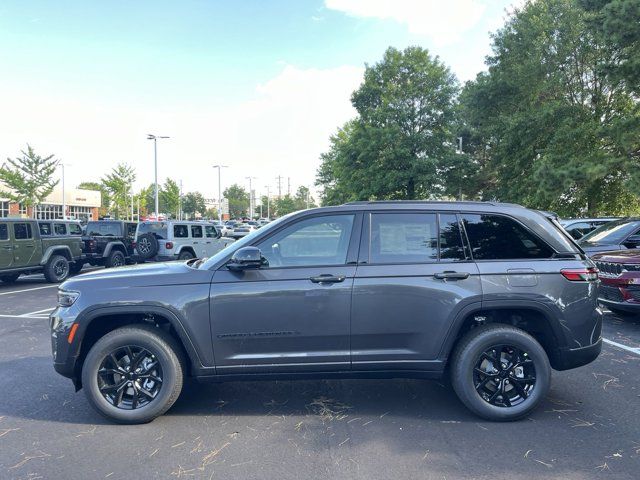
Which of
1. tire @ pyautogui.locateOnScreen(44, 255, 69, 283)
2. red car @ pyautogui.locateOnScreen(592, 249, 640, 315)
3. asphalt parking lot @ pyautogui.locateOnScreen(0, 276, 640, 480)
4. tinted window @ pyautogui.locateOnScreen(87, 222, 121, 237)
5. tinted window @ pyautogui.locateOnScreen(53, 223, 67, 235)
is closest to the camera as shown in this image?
asphalt parking lot @ pyautogui.locateOnScreen(0, 276, 640, 480)

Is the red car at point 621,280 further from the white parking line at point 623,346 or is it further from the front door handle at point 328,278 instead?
the front door handle at point 328,278

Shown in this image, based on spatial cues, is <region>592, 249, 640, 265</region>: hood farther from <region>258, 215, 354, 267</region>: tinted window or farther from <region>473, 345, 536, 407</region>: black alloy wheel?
<region>258, 215, 354, 267</region>: tinted window

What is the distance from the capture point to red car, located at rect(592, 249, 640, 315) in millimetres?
7055

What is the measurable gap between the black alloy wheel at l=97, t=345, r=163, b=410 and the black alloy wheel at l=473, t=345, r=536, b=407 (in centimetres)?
277

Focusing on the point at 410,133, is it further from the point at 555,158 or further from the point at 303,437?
the point at 303,437

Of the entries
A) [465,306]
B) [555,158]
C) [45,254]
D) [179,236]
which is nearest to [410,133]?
[555,158]

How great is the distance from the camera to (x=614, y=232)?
9.59m

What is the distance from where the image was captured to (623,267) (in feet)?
23.5

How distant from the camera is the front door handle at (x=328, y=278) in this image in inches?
155

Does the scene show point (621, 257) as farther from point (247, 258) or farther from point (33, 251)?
point (33, 251)

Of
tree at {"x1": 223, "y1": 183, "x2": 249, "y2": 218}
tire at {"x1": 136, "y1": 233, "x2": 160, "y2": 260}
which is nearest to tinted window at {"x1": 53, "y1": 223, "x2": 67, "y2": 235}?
tire at {"x1": 136, "y1": 233, "x2": 160, "y2": 260}

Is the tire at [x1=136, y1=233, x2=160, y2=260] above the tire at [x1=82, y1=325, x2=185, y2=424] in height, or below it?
above

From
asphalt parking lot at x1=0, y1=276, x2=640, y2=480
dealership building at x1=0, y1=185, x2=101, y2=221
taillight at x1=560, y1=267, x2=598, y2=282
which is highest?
dealership building at x1=0, y1=185, x2=101, y2=221

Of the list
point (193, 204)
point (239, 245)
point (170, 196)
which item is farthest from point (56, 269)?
point (193, 204)
